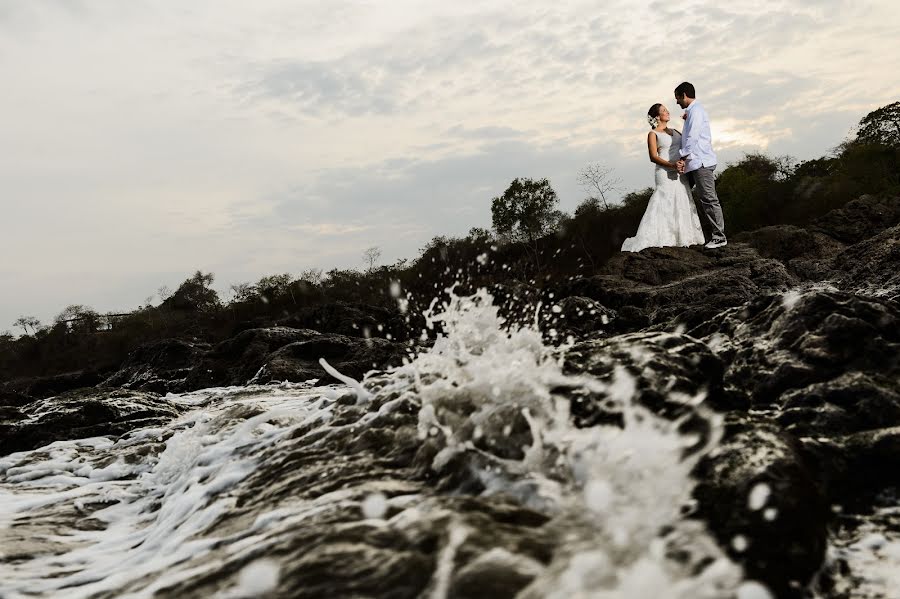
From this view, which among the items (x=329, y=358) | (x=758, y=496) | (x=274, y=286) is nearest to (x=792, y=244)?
(x=329, y=358)

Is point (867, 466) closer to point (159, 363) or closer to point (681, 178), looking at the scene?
point (681, 178)

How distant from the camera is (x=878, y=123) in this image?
22.8 m

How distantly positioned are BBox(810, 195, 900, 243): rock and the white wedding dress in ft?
8.84

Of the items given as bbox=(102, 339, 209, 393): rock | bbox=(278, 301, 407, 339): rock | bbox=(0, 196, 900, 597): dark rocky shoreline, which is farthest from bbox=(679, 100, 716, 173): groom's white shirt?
→ bbox=(102, 339, 209, 393): rock

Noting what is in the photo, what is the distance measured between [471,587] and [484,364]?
174cm

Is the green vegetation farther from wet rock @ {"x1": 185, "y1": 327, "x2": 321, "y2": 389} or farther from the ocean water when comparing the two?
the ocean water

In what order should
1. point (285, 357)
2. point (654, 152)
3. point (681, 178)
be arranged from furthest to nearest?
point (681, 178), point (654, 152), point (285, 357)

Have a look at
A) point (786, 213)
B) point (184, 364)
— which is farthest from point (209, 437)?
point (786, 213)

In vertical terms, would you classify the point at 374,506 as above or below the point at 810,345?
below

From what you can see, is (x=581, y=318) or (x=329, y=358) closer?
(x=581, y=318)

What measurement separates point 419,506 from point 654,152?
1024cm

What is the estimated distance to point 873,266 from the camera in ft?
29.2

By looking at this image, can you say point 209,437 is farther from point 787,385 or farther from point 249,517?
point 787,385

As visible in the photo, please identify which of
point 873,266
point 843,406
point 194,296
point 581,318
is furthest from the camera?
point 194,296
